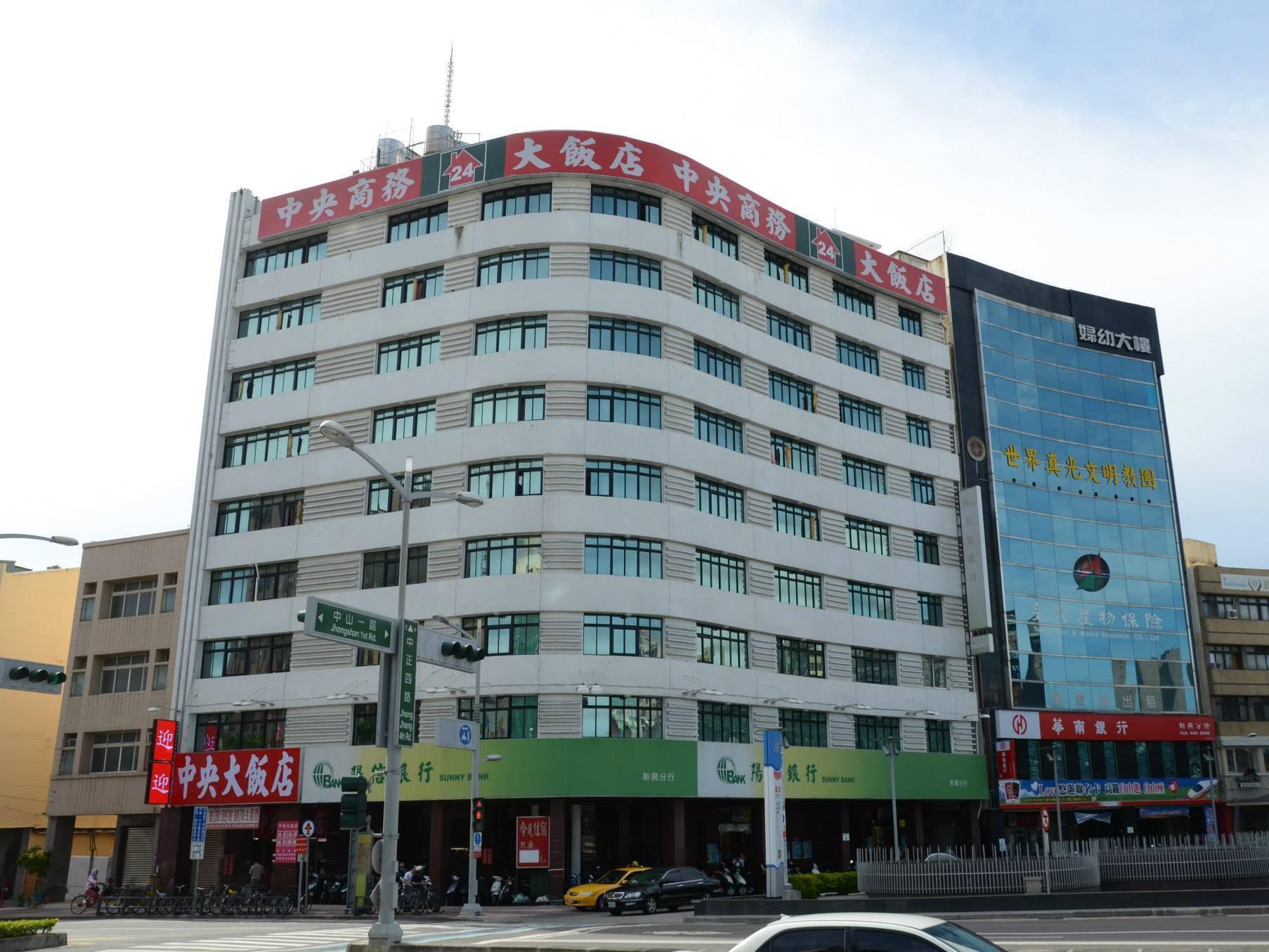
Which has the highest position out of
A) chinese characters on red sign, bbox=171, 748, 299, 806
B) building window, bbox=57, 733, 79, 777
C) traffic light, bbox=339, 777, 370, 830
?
building window, bbox=57, 733, 79, 777

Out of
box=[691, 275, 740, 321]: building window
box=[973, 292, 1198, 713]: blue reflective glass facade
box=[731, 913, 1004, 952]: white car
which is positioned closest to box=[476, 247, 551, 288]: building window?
box=[691, 275, 740, 321]: building window

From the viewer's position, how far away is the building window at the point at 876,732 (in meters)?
51.6

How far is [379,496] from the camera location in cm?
4694

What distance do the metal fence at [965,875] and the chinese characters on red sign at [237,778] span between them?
22.4m

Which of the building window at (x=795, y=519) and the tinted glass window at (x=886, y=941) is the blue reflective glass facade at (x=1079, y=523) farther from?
the tinted glass window at (x=886, y=941)

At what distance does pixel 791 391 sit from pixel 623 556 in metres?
13.8

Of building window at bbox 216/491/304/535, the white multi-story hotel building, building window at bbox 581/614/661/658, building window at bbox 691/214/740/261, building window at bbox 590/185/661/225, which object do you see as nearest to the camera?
building window at bbox 581/614/661/658

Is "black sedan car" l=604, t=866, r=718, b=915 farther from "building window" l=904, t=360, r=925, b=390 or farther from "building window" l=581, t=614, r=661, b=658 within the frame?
"building window" l=904, t=360, r=925, b=390

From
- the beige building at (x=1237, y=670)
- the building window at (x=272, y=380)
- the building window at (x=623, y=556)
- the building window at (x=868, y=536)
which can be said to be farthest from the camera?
the beige building at (x=1237, y=670)

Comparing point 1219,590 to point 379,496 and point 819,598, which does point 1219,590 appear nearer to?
point 819,598

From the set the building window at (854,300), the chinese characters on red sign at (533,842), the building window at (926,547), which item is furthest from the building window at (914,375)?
the chinese characters on red sign at (533,842)

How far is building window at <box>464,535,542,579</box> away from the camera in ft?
141

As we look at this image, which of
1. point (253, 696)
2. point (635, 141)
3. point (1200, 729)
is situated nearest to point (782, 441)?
point (635, 141)

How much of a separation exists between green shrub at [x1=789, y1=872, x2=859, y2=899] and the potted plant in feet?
106
